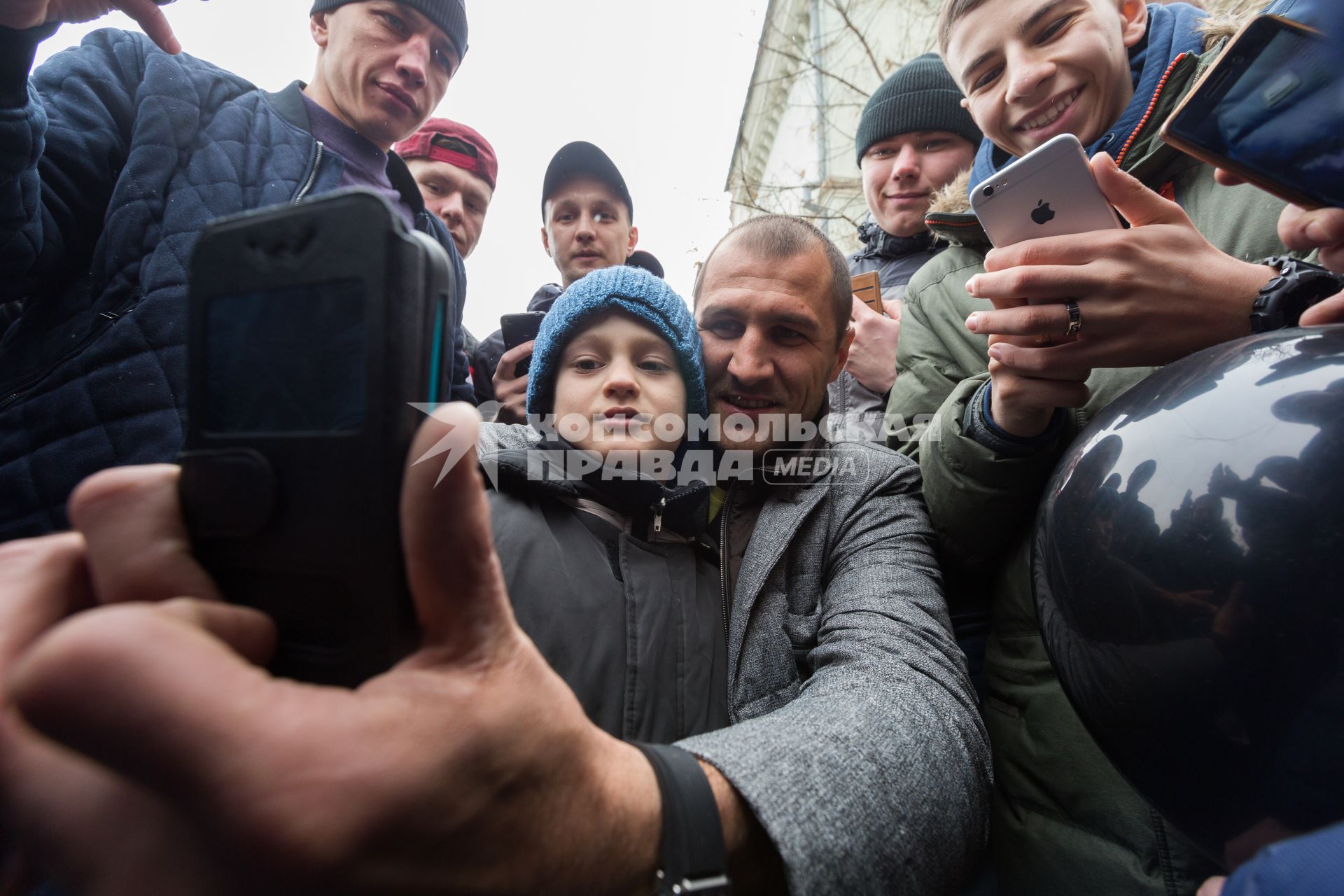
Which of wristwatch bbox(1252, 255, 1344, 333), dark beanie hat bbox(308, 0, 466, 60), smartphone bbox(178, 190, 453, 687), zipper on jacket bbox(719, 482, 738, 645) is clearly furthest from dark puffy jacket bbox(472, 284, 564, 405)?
wristwatch bbox(1252, 255, 1344, 333)

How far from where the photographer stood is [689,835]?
29.0 inches

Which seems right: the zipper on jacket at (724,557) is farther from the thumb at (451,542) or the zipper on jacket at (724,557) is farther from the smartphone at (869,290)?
the smartphone at (869,290)

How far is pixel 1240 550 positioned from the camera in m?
0.88

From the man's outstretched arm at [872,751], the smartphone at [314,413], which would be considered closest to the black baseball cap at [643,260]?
the man's outstretched arm at [872,751]

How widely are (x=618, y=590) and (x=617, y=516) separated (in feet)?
0.69

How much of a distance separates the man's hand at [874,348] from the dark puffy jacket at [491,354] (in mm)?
1579

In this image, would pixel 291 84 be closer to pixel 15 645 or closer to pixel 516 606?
pixel 516 606

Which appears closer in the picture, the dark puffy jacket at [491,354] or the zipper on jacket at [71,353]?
the zipper on jacket at [71,353]

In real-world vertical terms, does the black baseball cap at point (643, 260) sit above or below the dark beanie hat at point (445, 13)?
→ below

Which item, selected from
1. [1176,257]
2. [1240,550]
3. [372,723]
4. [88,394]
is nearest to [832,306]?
[1176,257]

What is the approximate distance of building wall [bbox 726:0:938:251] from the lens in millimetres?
7125

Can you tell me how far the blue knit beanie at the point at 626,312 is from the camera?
1.76 metres

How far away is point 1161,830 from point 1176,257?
1093mm

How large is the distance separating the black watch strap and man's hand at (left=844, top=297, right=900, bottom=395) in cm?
208
